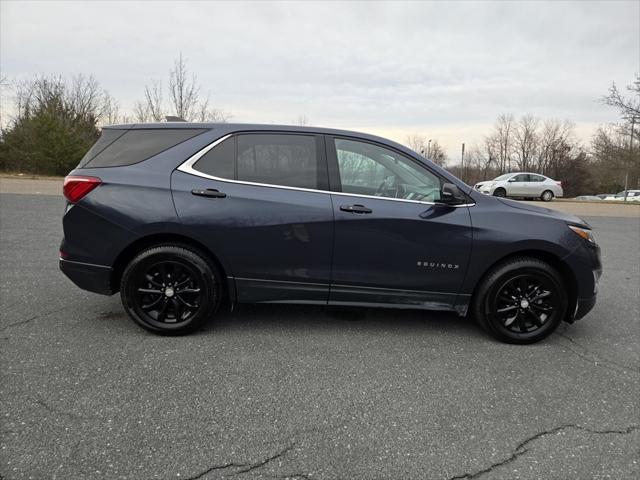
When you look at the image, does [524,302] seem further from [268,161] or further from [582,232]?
[268,161]

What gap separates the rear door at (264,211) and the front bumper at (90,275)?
826mm

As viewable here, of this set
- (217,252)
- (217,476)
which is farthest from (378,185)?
(217,476)

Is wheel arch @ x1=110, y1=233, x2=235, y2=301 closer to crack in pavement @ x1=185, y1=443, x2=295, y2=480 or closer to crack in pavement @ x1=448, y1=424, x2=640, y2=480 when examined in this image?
crack in pavement @ x1=185, y1=443, x2=295, y2=480

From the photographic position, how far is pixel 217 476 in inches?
77.4

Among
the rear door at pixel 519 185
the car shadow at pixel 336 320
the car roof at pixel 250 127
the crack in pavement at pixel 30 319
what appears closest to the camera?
the crack in pavement at pixel 30 319

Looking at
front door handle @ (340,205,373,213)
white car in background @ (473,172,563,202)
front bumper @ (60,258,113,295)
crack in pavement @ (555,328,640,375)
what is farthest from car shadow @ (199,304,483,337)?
white car in background @ (473,172,563,202)

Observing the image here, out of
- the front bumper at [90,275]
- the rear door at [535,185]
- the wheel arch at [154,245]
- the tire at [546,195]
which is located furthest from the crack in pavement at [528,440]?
the tire at [546,195]

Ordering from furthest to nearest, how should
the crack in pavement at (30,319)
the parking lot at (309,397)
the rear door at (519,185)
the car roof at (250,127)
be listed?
1. the rear door at (519,185)
2. the car roof at (250,127)
3. the crack in pavement at (30,319)
4. the parking lot at (309,397)

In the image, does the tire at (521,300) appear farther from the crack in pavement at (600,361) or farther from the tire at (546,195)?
the tire at (546,195)

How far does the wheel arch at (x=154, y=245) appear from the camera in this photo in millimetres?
3412

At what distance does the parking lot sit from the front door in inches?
17.2

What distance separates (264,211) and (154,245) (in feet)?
3.18

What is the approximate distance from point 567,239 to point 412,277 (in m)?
1.36

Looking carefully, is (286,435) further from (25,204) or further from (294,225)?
(25,204)
